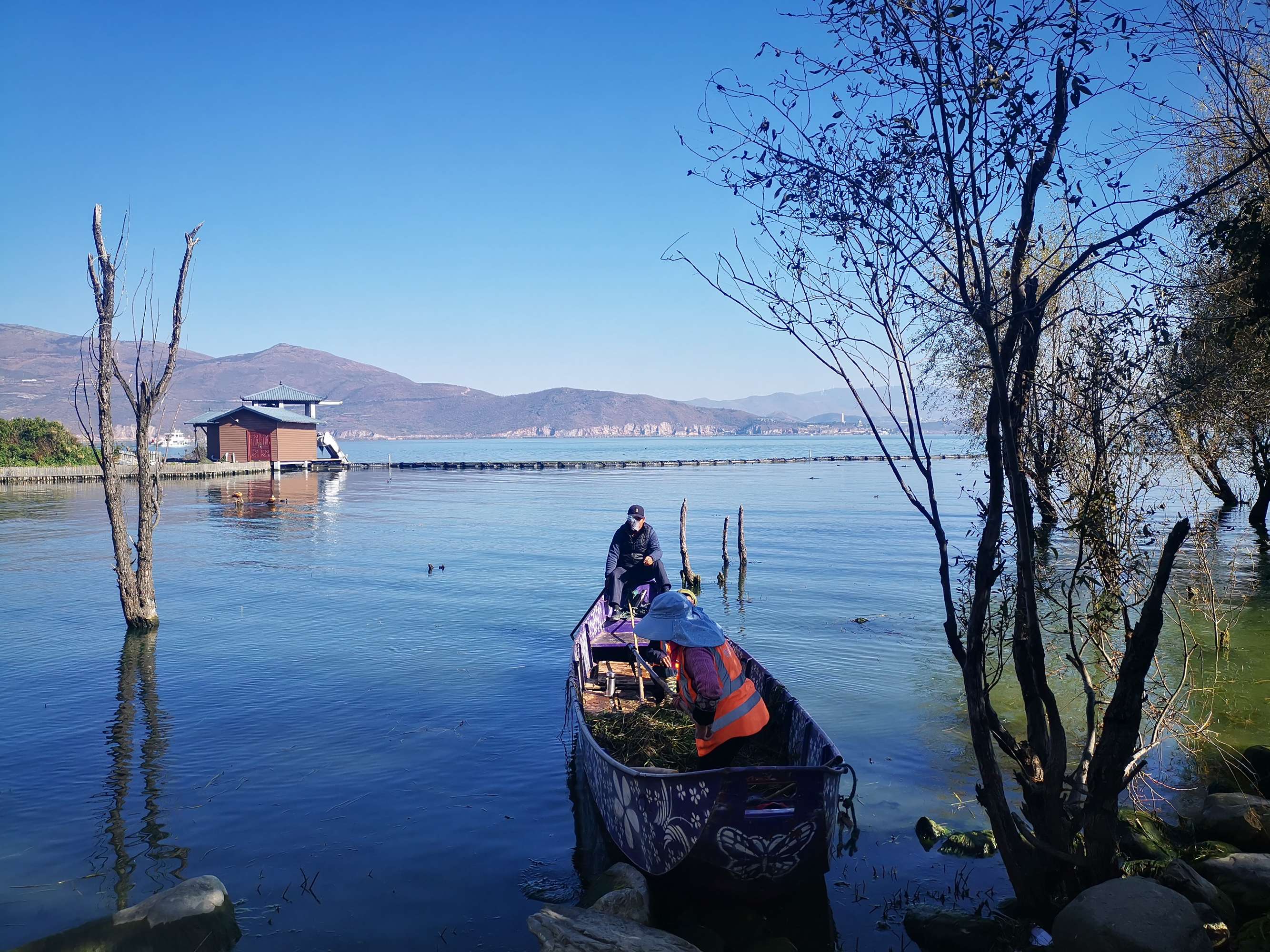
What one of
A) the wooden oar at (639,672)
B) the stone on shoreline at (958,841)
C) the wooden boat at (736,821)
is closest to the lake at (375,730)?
the stone on shoreline at (958,841)

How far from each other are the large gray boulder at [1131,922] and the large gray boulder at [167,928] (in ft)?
19.5

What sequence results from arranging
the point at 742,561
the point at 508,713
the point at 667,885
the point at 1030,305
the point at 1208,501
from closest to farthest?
the point at 1030,305
the point at 667,885
the point at 508,713
the point at 742,561
the point at 1208,501

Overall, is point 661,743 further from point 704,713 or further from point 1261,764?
point 1261,764

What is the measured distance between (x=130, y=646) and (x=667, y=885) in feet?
43.6

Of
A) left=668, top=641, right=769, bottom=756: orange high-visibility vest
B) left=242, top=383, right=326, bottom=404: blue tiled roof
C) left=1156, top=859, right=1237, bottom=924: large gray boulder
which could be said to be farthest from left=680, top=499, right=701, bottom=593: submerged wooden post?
left=242, top=383, right=326, bottom=404: blue tiled roof

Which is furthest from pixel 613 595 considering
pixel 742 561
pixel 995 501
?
pixel 742 561

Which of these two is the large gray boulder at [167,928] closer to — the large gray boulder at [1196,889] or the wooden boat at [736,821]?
the wooden boat at [736,821]

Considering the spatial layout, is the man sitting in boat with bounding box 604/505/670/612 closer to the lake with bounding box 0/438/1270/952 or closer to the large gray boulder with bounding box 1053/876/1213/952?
the lake with bounding box 0/438/1270/952

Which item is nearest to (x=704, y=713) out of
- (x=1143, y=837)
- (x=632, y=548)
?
(x=1143, y=837)

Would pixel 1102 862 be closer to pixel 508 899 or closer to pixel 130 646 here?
pixel 508 899

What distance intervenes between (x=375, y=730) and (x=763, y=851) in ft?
22.6

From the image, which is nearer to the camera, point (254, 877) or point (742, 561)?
point (254, 877)

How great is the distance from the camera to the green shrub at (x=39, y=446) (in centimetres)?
6203

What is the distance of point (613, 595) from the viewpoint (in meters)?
15.8
